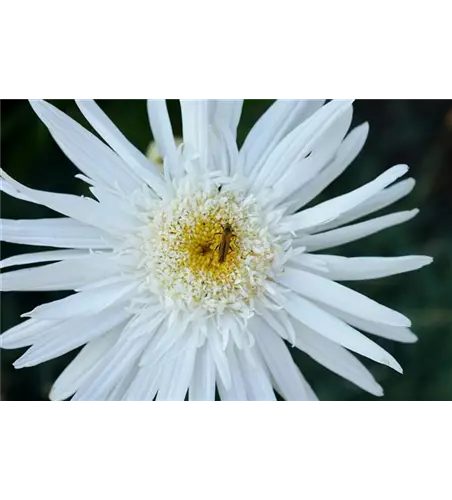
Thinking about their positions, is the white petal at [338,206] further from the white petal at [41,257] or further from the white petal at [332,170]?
the white petal at [41,257]

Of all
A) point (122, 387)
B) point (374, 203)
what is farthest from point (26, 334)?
point (374, 203)

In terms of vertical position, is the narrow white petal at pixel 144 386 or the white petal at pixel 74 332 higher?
the white petal at pixel 74 332

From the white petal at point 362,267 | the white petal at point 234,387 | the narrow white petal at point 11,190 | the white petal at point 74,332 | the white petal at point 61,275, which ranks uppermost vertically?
the narrow white petal at point 11,190

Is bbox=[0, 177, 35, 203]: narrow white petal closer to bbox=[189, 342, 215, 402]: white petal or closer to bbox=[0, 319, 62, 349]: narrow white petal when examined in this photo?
bbox=[0, 319, 62, 349]: narrow white petal

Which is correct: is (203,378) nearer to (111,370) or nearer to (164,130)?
(111,370)

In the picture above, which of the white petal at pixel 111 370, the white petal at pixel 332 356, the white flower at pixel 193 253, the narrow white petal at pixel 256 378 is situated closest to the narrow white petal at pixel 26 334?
the white flower at pixel 193 253
